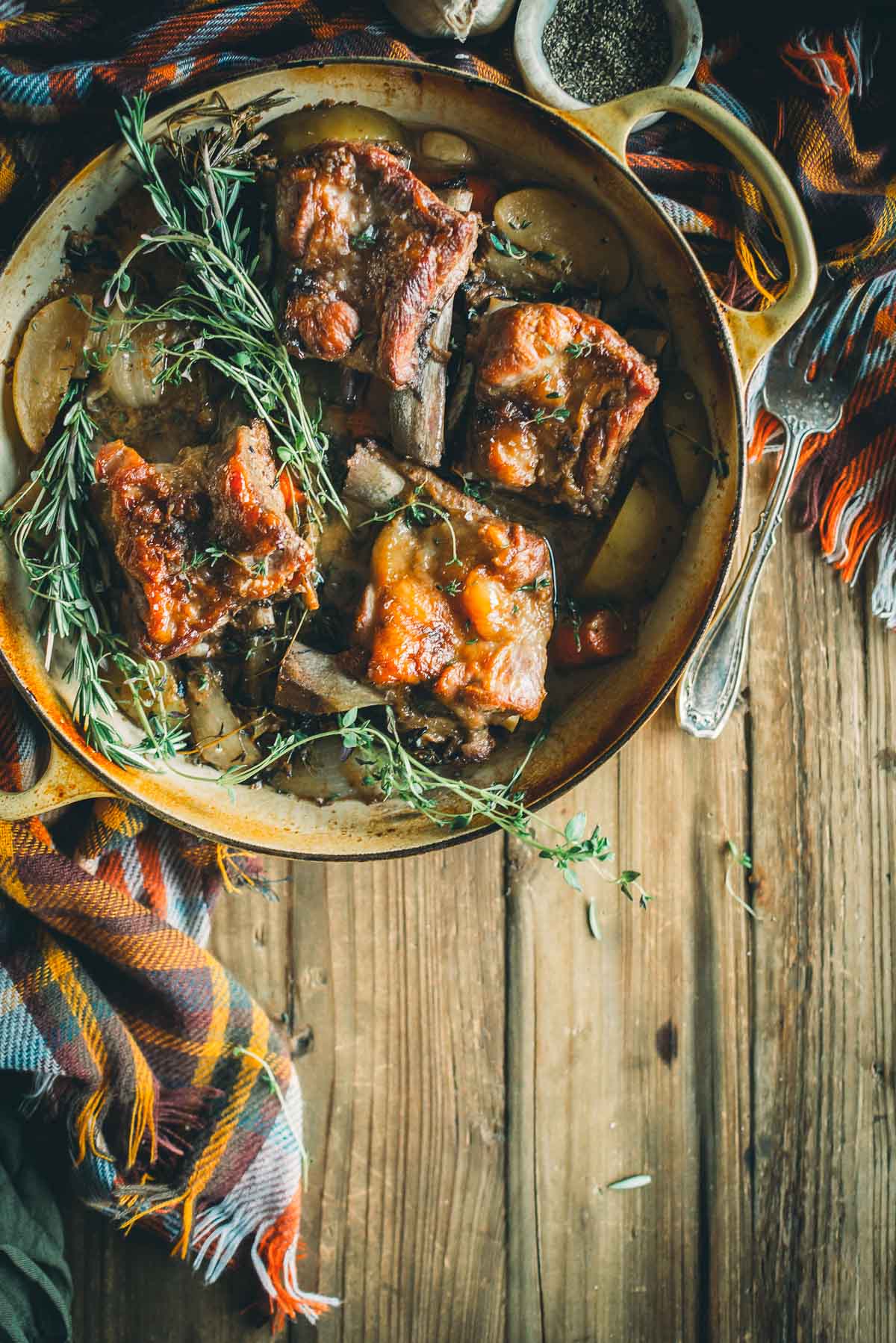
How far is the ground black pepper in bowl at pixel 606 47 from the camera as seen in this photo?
7.44ft

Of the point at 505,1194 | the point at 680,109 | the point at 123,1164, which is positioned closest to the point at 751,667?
the point at 680,109

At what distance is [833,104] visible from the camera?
2301 millimetres

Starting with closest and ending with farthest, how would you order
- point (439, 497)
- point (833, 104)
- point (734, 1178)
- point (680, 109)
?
1. point (680, 109)
2. point (439, 497)
3. point (833, 104)
4. point (734, 1178)

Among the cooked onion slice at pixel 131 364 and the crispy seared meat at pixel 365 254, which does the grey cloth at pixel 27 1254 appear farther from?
the crispy seared meat at pixel 365 254

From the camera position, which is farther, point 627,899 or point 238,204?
point 627,899

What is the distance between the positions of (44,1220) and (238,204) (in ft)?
7.67

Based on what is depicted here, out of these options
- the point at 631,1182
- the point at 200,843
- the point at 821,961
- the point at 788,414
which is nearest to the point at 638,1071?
the point at 631,1182

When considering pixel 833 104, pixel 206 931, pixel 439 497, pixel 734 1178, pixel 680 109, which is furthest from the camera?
pixel 734 1178

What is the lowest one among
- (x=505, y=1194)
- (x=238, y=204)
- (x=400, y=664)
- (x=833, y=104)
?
(x=505, y=1194)

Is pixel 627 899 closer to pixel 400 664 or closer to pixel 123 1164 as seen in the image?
pixel 400 664

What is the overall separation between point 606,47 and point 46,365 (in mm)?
1419

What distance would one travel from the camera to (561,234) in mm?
2170

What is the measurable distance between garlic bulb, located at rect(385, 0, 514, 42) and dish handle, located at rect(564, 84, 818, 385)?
1.15ft

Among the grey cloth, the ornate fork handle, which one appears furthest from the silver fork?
the grey cloth
